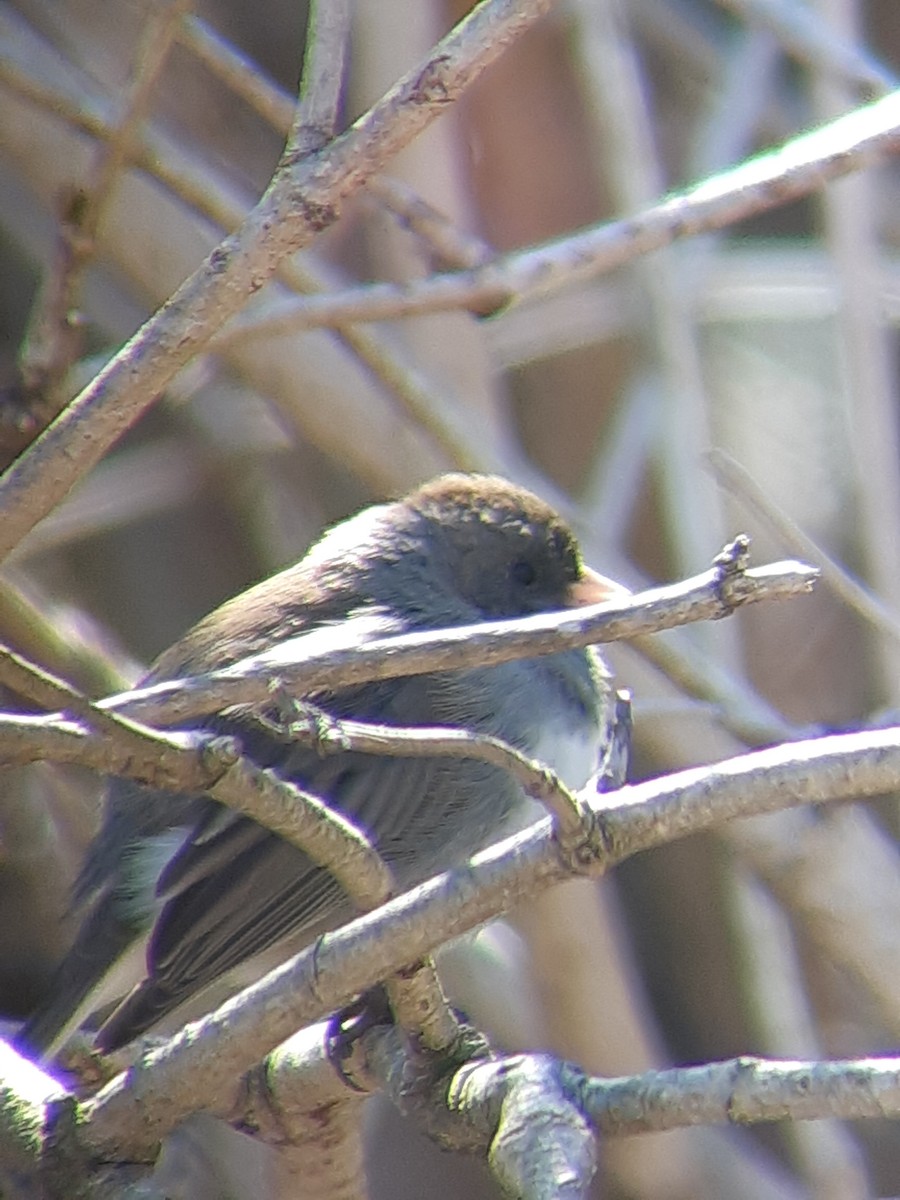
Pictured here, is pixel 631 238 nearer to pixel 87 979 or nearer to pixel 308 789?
pixel 308 789

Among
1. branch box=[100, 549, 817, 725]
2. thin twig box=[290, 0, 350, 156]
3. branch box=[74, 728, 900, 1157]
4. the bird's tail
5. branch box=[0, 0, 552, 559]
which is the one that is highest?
thin twig box=[290, 0, 350, 156]

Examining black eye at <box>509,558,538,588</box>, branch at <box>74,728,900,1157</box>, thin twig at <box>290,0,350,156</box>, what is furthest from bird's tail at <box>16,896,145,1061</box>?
thin twig at <box>290,0,350,156</box>

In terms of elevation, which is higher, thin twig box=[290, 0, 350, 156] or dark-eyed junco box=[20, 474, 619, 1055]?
thin twig box=[290, 0, 350, 156]

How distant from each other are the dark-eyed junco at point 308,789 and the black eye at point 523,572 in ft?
0.13

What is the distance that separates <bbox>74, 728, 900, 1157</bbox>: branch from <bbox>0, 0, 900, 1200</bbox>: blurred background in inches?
24.8

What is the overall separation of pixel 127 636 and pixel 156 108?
97 cm

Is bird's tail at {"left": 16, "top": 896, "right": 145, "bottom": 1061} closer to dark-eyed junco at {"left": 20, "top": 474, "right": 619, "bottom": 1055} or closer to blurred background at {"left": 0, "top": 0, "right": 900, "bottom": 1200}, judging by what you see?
dark-eyed junco at {"left": 20, "top": 474, "right": 619, "bottom": 1055}

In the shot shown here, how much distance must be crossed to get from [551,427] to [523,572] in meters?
1.26

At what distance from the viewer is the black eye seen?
2303 millimetres

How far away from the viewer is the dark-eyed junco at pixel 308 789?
6.20 ft

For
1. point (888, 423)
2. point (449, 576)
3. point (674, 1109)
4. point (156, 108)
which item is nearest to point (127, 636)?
point (156, 108)

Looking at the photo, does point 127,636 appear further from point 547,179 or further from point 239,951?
point 239,951

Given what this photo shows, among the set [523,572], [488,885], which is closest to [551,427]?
[523,572]

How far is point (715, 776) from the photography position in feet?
3.58
